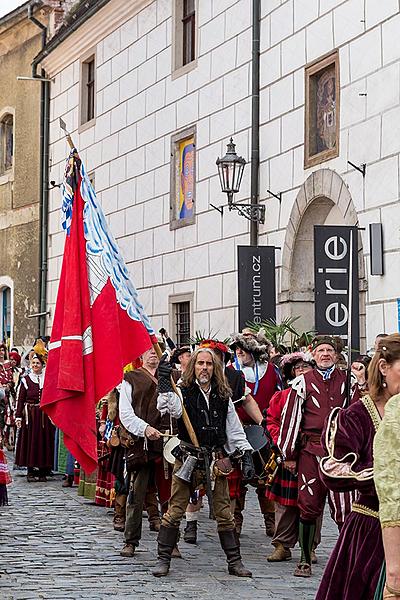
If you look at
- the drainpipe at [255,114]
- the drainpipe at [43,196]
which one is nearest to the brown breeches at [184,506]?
the drainpipe at [255,114]

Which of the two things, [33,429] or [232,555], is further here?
[33,429]

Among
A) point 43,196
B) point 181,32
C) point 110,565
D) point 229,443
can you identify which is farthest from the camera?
point 43,196

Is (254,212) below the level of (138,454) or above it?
above

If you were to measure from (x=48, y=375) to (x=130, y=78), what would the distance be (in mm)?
15484

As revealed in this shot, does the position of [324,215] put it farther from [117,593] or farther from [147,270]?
[117,593]

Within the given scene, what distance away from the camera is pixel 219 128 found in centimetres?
1969

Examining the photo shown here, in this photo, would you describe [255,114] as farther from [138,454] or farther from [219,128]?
[138,454]

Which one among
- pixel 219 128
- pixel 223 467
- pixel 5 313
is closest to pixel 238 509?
pixel 223 467

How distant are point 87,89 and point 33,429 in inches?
461

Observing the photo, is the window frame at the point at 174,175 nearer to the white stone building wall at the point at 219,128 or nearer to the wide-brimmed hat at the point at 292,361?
the white stone building wall at the point at 219,128

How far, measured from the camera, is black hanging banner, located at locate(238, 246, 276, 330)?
16547 millimetres

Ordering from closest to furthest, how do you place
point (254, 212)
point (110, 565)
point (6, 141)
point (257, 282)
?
point (110, 565)
point (257, 282)
point (254, 212)
point (6, 141)

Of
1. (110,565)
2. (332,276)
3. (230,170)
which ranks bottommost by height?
(110,565)

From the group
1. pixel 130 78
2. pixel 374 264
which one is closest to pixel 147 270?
pixel 130 78
